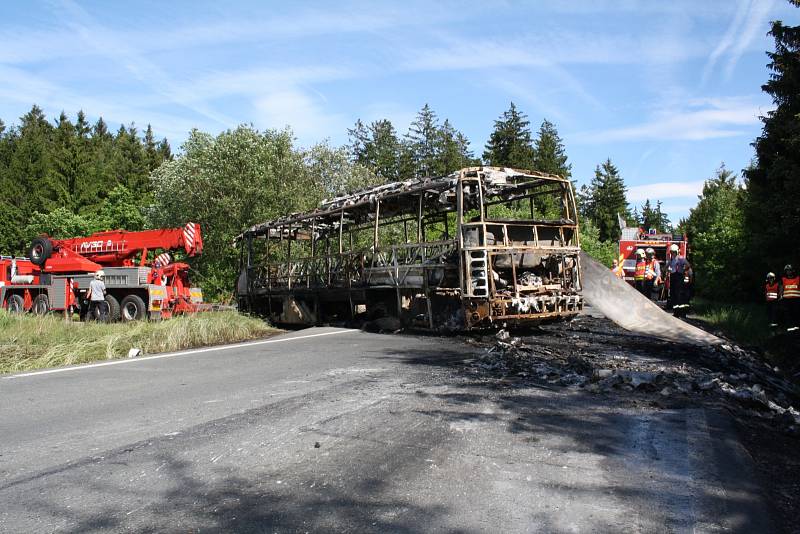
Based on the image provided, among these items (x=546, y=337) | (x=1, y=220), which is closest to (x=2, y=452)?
(x=546, y=337)

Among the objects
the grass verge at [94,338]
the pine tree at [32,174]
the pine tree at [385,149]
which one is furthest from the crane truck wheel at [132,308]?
the pine tree at [385,149]

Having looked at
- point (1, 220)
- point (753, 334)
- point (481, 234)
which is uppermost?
point (1, 220)

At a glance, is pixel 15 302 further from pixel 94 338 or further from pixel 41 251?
pixel 94 338

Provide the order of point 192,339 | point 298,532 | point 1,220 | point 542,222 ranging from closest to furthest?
point 298,532
point 542,222
point 192,339
point 1,220

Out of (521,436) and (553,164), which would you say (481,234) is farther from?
(553,164)

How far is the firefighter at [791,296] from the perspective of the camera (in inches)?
504

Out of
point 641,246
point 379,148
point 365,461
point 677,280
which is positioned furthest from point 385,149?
point 365,461

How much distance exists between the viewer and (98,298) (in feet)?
53.5

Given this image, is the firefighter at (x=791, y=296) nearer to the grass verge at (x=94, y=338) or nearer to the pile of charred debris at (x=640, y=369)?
the pile of charred debris at (x=640, y=369)

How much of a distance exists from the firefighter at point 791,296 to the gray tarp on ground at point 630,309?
14.7ft

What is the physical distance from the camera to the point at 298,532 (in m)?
2.97

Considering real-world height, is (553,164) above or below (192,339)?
above

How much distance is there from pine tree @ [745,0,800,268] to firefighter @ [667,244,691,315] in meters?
2.04

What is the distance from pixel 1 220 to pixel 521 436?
158 ft
